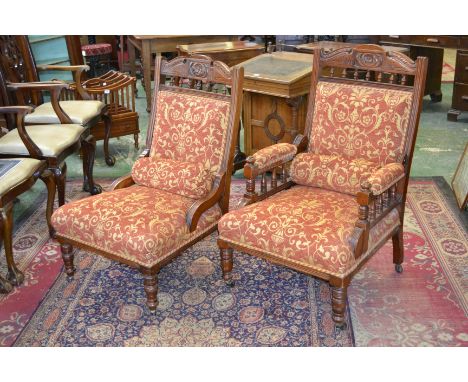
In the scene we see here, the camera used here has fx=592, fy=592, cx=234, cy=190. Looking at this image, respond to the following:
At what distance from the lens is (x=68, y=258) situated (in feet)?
10.8

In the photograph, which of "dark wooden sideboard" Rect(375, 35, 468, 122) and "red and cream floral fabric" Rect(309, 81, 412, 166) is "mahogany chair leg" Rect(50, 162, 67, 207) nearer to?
"red and cream floral fabric" Rect(309, 81, 412, 166)

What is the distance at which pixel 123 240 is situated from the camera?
2828 mm

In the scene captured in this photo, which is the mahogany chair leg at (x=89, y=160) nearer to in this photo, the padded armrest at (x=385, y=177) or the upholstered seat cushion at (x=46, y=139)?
the upholstered seat cushion at (x=46, y=139)

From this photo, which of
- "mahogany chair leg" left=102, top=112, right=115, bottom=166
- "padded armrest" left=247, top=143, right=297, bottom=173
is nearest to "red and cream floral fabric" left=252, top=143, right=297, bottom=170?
"padded armrest" left=247, top=143, right=297, bottom=173

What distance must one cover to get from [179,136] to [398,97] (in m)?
1.19

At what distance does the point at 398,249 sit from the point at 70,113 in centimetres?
259

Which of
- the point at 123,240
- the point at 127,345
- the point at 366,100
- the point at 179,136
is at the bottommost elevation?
the point at 127,345

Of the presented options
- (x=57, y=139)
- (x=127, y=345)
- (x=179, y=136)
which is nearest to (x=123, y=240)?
(x=127, y=345)

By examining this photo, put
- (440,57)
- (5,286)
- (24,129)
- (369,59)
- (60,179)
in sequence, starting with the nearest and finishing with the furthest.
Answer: (369,59)
(5,286)
(24,129)
(60,179)
(440,57)

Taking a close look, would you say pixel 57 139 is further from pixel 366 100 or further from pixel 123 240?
pixel 366 100

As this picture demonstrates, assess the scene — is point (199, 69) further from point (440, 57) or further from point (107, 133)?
point (440, 57)

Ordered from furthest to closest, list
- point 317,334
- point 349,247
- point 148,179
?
1. point 148,179
2. point 317,334
3. point 349,247

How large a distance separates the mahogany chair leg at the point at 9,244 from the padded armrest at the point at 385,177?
1890mm

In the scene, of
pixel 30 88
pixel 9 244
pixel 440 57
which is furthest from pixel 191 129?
pixel 440 57
